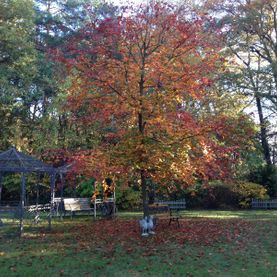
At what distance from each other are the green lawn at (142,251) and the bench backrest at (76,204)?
10.7 ft

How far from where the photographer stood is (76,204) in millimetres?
17047

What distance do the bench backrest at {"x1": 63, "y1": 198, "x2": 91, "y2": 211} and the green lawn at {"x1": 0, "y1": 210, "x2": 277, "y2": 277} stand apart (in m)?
3.27

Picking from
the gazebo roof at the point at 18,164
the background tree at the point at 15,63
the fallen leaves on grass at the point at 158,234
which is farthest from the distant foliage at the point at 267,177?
the gazebo roof at the point at 18,164

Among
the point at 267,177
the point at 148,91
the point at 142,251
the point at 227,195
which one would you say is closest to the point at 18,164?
the point at 148,91

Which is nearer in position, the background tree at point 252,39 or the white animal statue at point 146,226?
the white animal statue at point 146,226

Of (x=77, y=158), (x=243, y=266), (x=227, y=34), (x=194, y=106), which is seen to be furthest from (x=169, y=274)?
(x=227, y=34)

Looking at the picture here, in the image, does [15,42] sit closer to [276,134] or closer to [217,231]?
[217,231]

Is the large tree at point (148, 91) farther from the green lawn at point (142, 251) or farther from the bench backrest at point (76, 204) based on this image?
the bench backrest at point (76, 204)

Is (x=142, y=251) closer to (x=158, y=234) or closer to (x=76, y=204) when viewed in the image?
(x=158, y=234)

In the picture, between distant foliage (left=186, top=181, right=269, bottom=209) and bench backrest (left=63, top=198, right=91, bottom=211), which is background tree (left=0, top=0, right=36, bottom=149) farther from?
distant foliage (left=186, top=181, right=269, bottom=209)

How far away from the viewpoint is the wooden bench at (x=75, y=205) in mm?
16344

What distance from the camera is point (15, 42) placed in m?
21.9

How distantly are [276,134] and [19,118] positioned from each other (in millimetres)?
19693

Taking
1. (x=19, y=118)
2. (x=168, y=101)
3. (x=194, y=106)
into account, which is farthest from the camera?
(x=19, y=118)
